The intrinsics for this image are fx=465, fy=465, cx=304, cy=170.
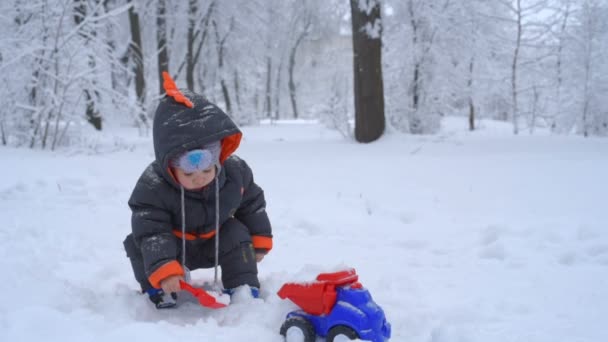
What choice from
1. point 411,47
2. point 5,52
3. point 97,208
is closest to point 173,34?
point 411,47

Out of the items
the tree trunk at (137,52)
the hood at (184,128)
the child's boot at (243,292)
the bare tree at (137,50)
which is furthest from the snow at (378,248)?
the bare tree at (137,50)

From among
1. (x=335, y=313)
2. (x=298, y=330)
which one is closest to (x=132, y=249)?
(x=298, y=330)

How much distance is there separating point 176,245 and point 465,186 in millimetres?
3271

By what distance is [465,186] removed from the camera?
15.1 ft

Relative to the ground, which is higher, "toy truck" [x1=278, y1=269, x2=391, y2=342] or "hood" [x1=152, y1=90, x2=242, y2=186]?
"hood" [x1=152, y1=90, x2=242, y2=186]

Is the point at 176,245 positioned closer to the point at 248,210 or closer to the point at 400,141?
the point at 248,210

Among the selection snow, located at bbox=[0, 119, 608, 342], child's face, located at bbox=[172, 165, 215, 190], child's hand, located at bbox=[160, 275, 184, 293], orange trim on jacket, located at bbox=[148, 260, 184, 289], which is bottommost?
snow, located at bbox=[0, 119, 608, 342]

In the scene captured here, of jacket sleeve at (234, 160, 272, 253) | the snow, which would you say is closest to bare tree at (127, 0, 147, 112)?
→ the snow

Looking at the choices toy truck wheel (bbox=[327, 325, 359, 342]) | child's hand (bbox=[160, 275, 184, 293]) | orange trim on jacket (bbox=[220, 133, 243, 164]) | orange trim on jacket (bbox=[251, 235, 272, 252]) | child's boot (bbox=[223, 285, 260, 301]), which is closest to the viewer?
toy truck wheel (bbox=[327, 325, 359, 342])

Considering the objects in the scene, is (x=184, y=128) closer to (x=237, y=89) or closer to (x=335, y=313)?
(x=335, y=313)

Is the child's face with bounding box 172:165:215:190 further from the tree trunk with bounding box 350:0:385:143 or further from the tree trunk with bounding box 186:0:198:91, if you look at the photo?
the tree trunk with bounding box 186:0:198:91

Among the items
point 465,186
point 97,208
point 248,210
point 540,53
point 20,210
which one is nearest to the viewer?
point 248,210

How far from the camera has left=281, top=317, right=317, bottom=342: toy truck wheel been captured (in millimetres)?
1696

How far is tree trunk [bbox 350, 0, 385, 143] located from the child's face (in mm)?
6111
